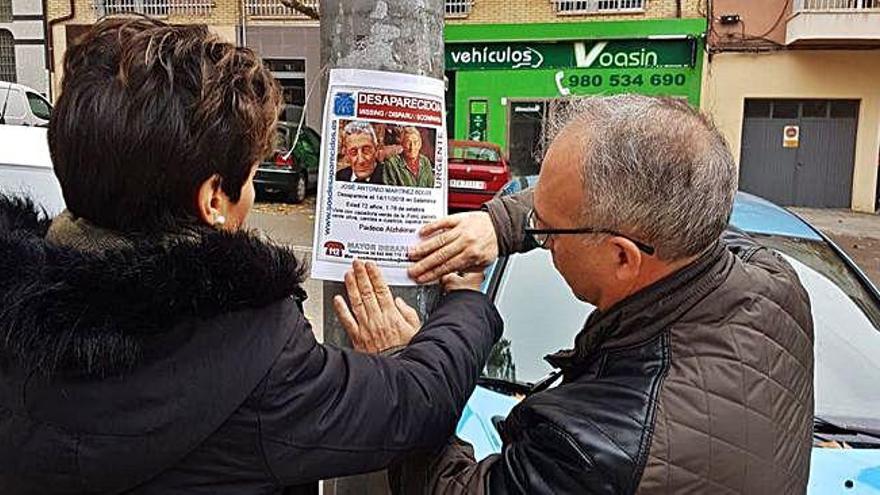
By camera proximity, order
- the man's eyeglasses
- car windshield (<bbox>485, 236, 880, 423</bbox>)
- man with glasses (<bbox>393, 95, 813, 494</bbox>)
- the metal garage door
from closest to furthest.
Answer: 1. man with glasses (<bbox>393, 95, 813, 494</bbox>)
2. the man's eyeglasses
3. car windshield (<bbox>485, 236, 880, 423</bbox>)
4. the metal garage door

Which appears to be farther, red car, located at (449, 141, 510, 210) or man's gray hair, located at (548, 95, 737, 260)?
red car, located at (449, 141, 510, 210)

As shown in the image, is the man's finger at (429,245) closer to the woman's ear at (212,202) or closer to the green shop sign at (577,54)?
the woman's ear at (212,202)

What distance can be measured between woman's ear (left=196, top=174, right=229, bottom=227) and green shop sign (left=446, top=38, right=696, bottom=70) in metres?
17.5

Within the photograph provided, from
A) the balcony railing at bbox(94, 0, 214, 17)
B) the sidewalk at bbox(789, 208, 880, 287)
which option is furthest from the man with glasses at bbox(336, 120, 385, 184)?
Answer: the balcony railing at bbox(94, 0, 214, 17)

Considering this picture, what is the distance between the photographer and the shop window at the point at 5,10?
71.2ft

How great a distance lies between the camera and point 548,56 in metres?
18.4

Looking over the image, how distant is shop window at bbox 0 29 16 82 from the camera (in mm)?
21797

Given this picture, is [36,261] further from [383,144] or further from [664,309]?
[664,309]

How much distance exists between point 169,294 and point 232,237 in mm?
127

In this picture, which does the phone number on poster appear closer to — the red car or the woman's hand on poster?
the red car

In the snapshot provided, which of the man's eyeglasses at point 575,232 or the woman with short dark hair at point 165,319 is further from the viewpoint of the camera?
the man's eyeglasses at point 575,232

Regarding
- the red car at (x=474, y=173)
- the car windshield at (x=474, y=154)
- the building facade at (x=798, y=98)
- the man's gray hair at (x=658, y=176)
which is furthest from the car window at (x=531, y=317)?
the building facade at (x=798, y=98)

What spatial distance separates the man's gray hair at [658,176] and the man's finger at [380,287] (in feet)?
1.29

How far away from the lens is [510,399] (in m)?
2.51
